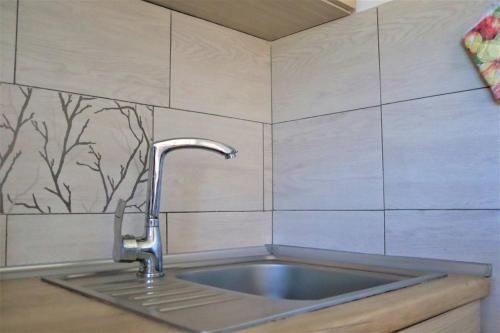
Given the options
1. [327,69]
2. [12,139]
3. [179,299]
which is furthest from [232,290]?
[327,69]

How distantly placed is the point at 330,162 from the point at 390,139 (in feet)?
0.59

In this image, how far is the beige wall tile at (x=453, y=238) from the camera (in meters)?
0.92

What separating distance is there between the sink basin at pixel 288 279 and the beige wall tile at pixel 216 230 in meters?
0.11

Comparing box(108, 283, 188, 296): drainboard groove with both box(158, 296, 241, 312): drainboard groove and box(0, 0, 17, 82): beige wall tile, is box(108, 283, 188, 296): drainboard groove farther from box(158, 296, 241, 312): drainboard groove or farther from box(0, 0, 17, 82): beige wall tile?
box(0, 0, 17, 82): beige wall tile

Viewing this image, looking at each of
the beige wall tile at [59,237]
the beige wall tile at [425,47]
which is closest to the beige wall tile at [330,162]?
the beige wall tile at [425,47]

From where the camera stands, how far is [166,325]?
0.53 m

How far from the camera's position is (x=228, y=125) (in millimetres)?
1260

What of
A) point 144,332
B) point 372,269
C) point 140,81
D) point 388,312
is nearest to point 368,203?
point 372,269

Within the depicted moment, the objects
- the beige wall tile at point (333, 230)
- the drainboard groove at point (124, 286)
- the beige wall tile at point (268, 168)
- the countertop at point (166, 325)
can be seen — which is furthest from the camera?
the beige wall tile at point (268, 168)

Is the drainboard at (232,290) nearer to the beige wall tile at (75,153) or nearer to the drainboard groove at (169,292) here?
the drainboard groove at (169,292)

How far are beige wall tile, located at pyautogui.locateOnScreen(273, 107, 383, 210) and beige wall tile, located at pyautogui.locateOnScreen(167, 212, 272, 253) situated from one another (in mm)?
94

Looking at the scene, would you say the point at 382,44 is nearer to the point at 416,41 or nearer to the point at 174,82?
the point at 416,41

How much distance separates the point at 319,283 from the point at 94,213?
54cm

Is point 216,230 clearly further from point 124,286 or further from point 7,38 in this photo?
point 7,38
